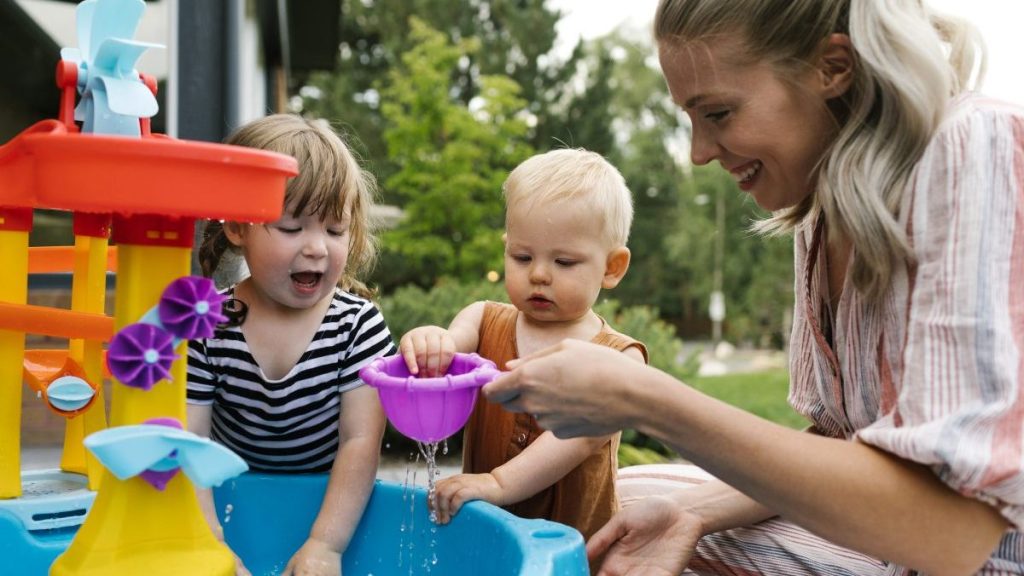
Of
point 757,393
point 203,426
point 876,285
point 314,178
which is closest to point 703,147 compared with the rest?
point 876,285

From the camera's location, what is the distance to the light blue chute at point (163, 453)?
1.09m

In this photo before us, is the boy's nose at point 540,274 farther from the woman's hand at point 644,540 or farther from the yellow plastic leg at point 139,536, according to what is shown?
the yellow plastic leg at point 139,536

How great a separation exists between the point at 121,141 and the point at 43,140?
0.11 metres

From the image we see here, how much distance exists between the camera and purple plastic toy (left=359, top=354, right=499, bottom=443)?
1408 millimetres

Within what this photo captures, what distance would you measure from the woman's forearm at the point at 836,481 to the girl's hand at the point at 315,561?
0.73m

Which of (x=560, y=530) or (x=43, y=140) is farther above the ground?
(x=43, y=140)

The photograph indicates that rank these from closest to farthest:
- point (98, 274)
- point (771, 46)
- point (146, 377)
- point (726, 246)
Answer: point (146, 377) → point (771, 46) → point (98, 274) → point (726, 246)

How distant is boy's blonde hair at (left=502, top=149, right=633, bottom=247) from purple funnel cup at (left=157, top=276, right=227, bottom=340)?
831 mm

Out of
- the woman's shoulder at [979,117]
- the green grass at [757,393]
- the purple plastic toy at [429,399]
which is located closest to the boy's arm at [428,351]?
the purple plastic toy at [429,399]

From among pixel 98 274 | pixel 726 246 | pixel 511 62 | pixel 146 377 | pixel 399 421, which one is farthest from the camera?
pixel 726 246

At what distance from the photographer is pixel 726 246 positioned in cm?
2959

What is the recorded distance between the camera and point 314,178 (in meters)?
1.71

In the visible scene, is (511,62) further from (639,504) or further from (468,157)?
(639,504)

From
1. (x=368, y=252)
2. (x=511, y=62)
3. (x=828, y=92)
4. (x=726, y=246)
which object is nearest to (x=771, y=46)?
(x=828, y=92)
